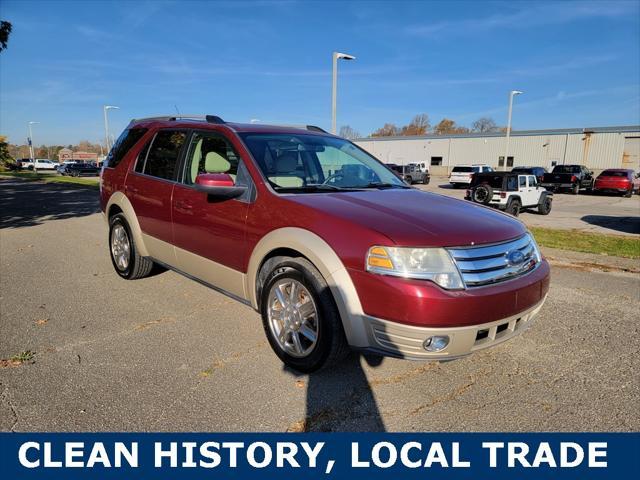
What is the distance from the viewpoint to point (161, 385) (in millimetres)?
3111

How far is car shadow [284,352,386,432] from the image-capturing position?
272cm

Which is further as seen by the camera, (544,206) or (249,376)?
(544,206)

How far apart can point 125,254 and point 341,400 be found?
12.1 feet

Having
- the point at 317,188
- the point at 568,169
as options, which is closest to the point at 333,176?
the point at 317,188

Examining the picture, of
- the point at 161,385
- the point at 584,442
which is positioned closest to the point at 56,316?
the point at 161,385

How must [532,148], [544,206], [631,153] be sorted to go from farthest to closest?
1. [532,148]
2. [631,153]
3. [544,206]

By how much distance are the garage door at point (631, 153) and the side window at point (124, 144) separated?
45534mm

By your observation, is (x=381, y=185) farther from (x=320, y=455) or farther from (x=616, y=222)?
(x=616, y=222)

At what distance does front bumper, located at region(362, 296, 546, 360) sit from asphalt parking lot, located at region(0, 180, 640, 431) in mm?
411

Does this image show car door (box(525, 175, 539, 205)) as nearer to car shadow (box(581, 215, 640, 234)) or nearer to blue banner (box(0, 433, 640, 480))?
car shadow (box(581, 215, 640, 234))

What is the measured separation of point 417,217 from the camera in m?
3.03

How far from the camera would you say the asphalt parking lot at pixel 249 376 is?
2764 mm

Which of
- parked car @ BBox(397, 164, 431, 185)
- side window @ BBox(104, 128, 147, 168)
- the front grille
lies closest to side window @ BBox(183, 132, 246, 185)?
side window @ BBox(104, 128, 147, 168)

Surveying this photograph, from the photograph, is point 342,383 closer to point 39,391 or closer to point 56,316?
point 39,391
